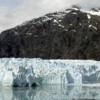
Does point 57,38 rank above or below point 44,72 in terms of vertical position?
above

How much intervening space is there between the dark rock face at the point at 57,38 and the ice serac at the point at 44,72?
136ft

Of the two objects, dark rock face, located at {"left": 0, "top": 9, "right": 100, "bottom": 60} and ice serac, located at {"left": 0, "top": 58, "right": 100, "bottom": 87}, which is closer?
ice serac, located at {"left": 0, "top": 58, "right": 100, "bottom": 87}

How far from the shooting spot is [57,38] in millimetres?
82062

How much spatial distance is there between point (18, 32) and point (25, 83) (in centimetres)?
6257

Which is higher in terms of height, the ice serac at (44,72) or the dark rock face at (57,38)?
the dark rock face at (57,38)

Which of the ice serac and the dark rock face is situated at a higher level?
the dark rock face

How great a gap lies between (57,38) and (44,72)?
53.7 metres

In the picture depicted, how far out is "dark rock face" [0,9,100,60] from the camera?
7744cm

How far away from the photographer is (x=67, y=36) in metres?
81.2

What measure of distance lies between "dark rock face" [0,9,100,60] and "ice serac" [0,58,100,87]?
136 ft

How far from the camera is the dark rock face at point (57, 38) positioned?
254 feet

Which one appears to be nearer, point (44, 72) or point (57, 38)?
point (44, 72)

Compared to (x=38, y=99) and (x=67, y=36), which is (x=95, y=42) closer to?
(x=67, y=36)

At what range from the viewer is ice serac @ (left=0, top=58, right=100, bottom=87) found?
26797 mm
